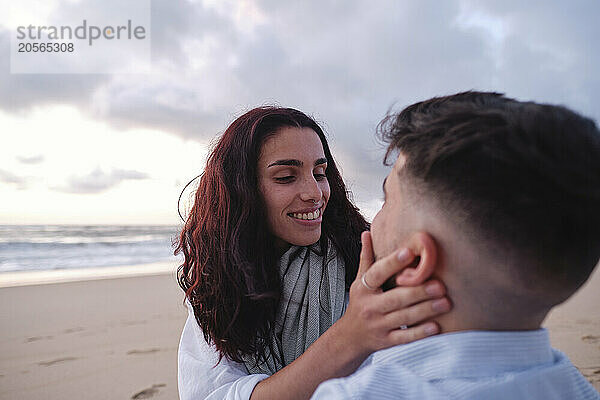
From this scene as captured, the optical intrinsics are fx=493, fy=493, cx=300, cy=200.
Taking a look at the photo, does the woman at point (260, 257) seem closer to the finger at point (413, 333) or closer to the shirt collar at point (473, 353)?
the finger at point (413, 333)

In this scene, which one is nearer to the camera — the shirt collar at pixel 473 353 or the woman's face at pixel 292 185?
the shirt collar at pixel 473 353

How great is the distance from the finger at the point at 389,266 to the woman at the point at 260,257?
896 millimetres

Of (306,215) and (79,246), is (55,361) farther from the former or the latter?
(79,246)

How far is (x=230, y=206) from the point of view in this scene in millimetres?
2258

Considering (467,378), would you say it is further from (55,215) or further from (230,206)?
(55,215)

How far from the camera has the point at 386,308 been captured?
4.17ft

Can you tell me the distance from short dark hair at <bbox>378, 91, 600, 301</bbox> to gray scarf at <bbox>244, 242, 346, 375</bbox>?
50.9 inches

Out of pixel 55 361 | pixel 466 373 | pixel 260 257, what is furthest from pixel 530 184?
pixel 55 361

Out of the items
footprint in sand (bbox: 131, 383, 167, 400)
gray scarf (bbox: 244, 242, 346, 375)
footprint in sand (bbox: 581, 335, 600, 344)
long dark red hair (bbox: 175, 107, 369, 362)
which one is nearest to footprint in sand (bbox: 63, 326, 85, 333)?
footprint in sand (bbox: 131, 383, 167, 400)

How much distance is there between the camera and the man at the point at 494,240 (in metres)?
0.99

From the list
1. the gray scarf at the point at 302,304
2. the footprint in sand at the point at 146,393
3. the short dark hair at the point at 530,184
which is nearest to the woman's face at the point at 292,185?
the gray scarf at the point at 302,304

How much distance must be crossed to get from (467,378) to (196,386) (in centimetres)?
132

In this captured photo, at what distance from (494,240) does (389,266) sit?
262 mm

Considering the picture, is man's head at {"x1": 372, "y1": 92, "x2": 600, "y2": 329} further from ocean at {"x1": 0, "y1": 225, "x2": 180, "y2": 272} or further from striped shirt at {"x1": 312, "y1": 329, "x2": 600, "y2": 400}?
ocean at {"x1": 0, "y1": 225, "x2": 180, "y2": 272}
